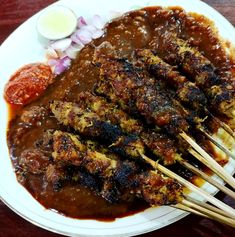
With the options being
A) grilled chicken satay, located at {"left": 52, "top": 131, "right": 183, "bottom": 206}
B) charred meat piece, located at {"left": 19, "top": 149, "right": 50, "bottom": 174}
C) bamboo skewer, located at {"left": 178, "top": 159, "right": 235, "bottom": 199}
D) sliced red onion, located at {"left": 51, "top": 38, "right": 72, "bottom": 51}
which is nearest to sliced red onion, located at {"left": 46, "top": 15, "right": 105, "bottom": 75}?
sliced red onion, located at {"left": 51, "top": 38, "right": 72, "bottom": 51}

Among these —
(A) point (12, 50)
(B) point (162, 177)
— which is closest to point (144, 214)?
(B) point (162, 177)

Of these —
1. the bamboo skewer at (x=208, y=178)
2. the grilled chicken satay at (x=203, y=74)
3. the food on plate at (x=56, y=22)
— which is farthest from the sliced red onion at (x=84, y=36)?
the bamboo skewer at (x=208, y=178)

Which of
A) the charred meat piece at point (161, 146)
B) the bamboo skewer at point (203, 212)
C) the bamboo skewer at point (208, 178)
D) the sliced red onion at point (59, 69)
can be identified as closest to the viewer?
the bamboo skewer at point (203, 212)

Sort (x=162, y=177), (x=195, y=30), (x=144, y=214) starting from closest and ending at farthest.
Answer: (x=162, y=177)
(x=144, y=214)
(x=195, y=30)

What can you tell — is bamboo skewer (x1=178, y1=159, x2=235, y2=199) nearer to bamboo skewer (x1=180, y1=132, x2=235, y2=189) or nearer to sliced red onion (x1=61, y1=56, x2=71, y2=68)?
bamboo skewer (x1=180, y1=132, x2=235, y2=189)

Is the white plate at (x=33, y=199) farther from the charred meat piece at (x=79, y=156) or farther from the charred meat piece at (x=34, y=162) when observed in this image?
the charred meat piece at (x=79, y=156)

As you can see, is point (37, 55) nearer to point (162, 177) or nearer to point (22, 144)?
point (22, 144)

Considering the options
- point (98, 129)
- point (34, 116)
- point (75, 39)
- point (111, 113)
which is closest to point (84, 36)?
point (75, 39)
